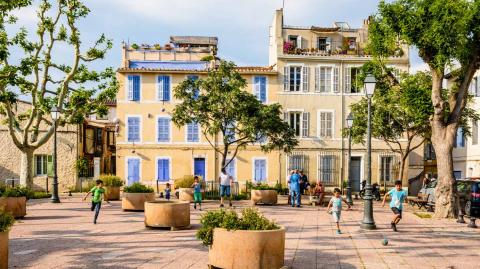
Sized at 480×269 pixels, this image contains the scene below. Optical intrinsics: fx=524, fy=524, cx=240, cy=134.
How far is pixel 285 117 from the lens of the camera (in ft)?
113

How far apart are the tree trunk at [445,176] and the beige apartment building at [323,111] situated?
52.6ft

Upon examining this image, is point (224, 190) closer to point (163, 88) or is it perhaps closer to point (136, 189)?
point (136, 189)

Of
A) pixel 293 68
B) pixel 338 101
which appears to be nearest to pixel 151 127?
pixel 293 68

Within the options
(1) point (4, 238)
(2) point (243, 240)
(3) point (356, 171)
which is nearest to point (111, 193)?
(1) point (4, 238)

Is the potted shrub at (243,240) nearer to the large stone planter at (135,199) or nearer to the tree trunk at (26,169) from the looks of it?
the large stone planter at (135,199)

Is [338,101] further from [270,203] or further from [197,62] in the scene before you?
[270,203]

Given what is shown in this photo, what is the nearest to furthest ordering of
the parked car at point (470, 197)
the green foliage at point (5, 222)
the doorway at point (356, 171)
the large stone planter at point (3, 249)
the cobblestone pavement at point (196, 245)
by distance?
the large stone planter at point (3, 249) < the green foliage at point (5, 222) < the cobblestone pavement at point (196, 245) < the parked car at point (470, 197) < the doorway at point (356, 171)

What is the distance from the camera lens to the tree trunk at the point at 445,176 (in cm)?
1816

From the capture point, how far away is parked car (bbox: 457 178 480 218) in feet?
67.1

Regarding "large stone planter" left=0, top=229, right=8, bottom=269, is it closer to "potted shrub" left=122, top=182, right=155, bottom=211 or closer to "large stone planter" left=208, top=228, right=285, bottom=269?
"large stone planter" left=208, top=228, right=285, bottom=269

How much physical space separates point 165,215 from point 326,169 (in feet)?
72.5

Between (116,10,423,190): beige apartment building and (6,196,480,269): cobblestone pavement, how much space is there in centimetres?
1707

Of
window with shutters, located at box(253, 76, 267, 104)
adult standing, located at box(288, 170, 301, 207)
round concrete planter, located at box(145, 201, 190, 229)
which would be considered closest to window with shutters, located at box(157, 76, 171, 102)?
window with shutters, located at box(253, 76, 267, 104)

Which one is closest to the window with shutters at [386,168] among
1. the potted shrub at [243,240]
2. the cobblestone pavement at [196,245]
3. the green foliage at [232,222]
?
the cobblestone pavement at [196,245]
